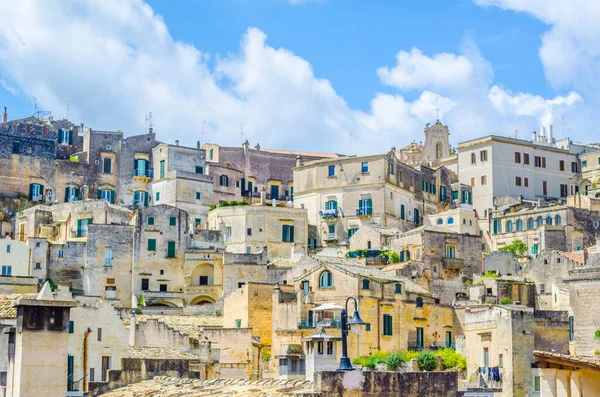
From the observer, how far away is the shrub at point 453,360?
172 ft

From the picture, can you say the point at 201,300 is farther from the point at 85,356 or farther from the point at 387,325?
the point at 85,356

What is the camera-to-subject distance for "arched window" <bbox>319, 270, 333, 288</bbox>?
191 ft

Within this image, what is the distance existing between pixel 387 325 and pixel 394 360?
14.9 ft

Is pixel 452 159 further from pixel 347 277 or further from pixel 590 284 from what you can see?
pixel 590 284

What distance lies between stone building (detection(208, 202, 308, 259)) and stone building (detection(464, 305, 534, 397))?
26.3 metres

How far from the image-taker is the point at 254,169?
295 ft

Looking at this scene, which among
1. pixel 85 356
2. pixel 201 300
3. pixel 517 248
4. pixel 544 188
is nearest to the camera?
pixel 85 356

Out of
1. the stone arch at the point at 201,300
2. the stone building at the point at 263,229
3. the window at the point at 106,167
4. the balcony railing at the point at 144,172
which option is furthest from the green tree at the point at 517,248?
the window at the point at 106,167

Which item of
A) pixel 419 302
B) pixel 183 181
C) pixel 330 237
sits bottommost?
pixel 419 302

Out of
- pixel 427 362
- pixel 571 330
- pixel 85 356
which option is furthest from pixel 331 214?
pixel 85 356

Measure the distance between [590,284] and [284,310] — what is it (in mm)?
15398

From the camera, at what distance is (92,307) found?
43.7 metres

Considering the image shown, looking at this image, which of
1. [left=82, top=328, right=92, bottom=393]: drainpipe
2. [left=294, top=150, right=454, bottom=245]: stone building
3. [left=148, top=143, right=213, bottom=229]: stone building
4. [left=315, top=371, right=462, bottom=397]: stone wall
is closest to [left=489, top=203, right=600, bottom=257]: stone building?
[left=294, top=150, right=454, bottom=245]: stone building

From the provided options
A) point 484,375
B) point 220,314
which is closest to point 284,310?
point 220,314
